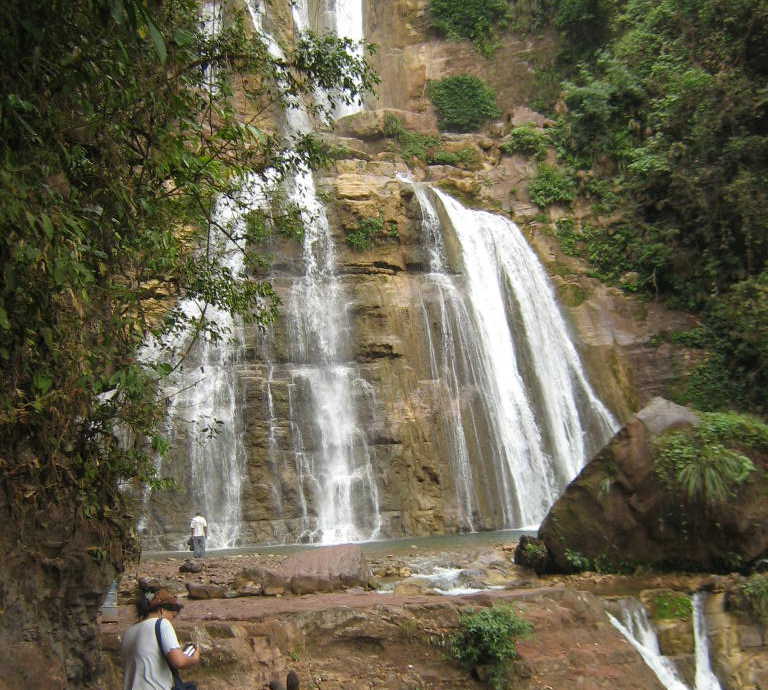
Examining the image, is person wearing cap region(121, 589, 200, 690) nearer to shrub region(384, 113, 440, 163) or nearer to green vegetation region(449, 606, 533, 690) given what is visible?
green vegetation region(449, 606, 533, 690)

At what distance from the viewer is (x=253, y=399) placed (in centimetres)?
1800

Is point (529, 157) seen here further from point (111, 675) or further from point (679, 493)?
point (111, 675)

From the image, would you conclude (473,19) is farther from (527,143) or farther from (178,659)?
(178,659)

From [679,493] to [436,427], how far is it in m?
9.04

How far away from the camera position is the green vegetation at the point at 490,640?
7.27 meters

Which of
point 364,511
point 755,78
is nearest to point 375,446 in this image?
point 364,511

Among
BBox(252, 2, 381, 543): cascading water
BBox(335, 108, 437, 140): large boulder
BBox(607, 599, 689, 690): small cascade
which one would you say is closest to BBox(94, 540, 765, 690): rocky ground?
BBox(607, 599, 689, 690): small cascade

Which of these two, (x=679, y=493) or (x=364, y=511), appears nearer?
(x=679, y=493)

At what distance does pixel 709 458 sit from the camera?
1020 cm

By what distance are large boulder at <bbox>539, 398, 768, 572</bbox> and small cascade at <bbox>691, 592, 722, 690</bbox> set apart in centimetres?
106

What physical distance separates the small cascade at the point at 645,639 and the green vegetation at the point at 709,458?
6.33ft

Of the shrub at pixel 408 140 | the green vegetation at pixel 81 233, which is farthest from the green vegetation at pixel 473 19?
the green vegetation at pixel 81 233

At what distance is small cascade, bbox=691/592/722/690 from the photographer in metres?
8.41

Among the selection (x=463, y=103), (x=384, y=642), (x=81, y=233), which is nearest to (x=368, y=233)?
(x=463, y=103)
